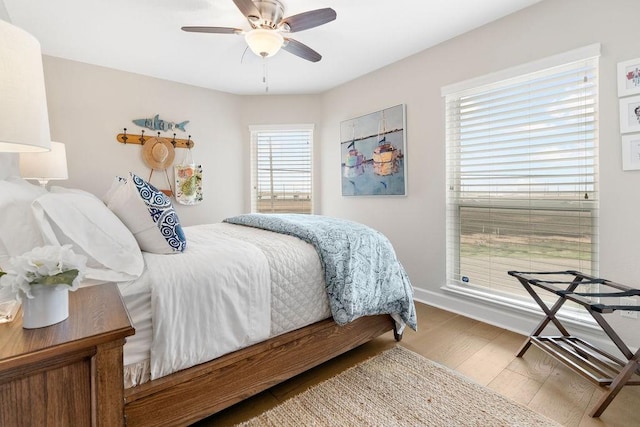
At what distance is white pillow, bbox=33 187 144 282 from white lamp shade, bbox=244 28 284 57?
1.51 metres

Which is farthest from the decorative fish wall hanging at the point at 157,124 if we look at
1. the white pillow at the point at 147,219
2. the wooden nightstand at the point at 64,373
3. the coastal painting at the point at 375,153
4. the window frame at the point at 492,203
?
the wooden nightstand at the point at 64,373

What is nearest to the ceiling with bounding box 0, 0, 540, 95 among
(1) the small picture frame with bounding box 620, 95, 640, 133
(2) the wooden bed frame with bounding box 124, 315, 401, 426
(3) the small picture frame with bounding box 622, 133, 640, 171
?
(1) the small picture frame with bounding box 620, 95, 640, 133

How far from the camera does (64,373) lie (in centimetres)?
70

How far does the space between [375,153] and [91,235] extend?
2749mm

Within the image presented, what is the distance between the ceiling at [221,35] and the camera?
7.21ft

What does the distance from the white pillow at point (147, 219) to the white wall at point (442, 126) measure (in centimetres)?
227

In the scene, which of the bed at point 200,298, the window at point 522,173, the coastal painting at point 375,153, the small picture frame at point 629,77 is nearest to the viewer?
the bed at point 200,298

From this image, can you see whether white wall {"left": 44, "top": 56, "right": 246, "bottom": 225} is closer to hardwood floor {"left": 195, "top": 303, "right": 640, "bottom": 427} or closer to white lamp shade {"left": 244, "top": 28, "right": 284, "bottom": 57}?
white lamp shade {"left": 244, "top": 28, "right": 284, "bottom": 57}

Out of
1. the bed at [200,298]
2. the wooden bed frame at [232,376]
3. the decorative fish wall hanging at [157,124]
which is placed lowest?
the wooden bed frame at [232,376]

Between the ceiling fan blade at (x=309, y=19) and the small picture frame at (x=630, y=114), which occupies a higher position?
the ceiling fan blade at (x=309, y=19)

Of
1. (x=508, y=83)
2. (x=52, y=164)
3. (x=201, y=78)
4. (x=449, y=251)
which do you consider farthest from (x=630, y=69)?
(x=52, y=164)

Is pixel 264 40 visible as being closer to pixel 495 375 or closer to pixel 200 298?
pixel 200 298

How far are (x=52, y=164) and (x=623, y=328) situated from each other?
4.15 meters

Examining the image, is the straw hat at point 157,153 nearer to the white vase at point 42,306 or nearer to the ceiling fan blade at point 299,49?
the ceiling fan blade at point 299,49
